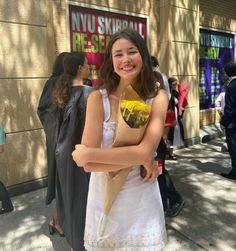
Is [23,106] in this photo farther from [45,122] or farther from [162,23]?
[162,23]

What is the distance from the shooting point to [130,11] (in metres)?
6.25

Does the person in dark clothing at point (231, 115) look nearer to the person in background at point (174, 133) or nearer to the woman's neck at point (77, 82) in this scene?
the person in background at point (174, 133)

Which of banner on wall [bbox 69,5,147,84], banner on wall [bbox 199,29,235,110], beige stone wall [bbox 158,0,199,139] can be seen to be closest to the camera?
banner on wall [bbox 69,5,147,84]

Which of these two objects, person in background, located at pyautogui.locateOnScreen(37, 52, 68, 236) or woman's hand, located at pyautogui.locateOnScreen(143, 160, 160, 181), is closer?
woman's hand, located at pyautogui.locateOnScreen(143, 160, 160, 181)

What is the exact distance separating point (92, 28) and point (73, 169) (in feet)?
12.3

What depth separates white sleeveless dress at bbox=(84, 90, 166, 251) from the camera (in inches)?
68.5

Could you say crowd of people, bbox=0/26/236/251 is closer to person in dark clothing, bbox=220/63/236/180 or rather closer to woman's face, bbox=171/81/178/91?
person in dark clothing, bbox=220/63/236/180

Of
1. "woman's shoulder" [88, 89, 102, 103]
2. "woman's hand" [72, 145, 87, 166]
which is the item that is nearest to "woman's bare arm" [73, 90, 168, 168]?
"woman's hand" [72, 145, 87, 166]

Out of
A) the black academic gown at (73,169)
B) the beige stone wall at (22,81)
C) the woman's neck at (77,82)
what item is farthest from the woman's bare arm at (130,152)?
the beige stone wall at (22,81)

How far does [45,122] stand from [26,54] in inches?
76.1

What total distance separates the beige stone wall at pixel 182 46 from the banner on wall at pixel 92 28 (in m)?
0.94

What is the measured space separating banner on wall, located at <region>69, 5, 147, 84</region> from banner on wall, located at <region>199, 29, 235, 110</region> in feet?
10.7

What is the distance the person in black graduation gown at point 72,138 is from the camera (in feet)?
8.79

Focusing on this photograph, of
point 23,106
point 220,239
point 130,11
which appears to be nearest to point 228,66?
point 130,11
